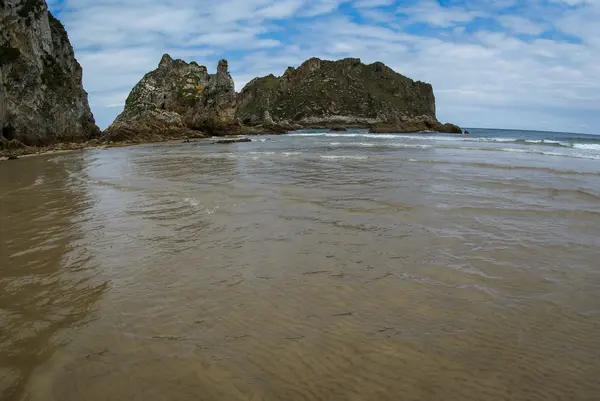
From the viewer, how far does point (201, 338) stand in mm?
3215

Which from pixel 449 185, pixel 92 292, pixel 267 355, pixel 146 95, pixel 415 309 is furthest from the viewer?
pixel 146 95

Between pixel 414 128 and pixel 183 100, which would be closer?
pixel 183 100

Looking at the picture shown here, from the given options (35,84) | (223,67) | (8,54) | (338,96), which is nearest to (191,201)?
(8,54)

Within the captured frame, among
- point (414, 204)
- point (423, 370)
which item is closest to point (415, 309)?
point (423, 370)

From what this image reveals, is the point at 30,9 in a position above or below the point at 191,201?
above

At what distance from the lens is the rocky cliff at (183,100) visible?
195ft

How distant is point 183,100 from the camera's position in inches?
2657

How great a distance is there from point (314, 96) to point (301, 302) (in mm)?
131865

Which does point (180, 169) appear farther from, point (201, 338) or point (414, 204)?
point (201, 338)


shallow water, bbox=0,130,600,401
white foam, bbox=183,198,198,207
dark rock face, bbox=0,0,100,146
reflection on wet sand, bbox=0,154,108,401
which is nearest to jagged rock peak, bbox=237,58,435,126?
dark rock face, bbox=0,0,100,146

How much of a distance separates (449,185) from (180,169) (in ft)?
36.4

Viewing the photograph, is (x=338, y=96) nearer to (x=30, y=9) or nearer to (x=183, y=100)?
(x=183, y=100)

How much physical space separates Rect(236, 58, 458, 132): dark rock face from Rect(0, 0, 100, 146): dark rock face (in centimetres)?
7982

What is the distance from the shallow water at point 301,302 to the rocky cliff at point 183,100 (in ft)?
167
